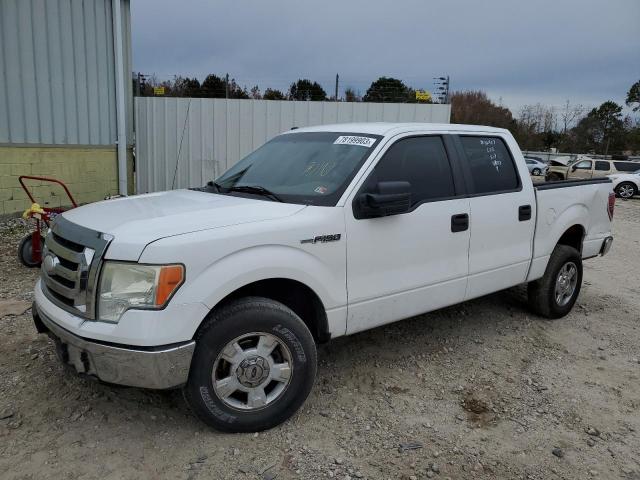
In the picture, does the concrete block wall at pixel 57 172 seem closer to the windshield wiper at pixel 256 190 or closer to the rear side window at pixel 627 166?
the windshield wiper at pixel 256 190

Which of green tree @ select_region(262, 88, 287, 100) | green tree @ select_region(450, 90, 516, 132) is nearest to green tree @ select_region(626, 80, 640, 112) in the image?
green tree @ select_region(450, 90, 516, 132)

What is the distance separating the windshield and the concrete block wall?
632 cm

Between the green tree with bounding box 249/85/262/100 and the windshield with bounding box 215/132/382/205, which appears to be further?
the green tree with bounding box 249/85/262/100

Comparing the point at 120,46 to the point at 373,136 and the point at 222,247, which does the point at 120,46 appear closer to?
the point at 373,136

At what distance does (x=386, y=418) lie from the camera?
3.39 meters

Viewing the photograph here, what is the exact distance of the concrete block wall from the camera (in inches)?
349

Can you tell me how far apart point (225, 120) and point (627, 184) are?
19.6 m

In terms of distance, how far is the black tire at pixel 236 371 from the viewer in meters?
2.85

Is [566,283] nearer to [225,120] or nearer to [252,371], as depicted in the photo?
[252,371]

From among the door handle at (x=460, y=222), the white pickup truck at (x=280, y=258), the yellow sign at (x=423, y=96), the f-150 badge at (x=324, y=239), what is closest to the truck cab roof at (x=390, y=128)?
the white pickup truck at (x=280, y=258)

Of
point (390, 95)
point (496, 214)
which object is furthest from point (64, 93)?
point (496, 214)

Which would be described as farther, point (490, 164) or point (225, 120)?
point (225, 120)

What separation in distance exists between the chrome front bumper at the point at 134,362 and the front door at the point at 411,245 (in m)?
1.18

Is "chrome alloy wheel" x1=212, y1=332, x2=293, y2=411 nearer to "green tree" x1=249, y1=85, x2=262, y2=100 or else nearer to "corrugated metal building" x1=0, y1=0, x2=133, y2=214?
"corrugated metal building" x1=0, y1=0, x2=133, y2=214
